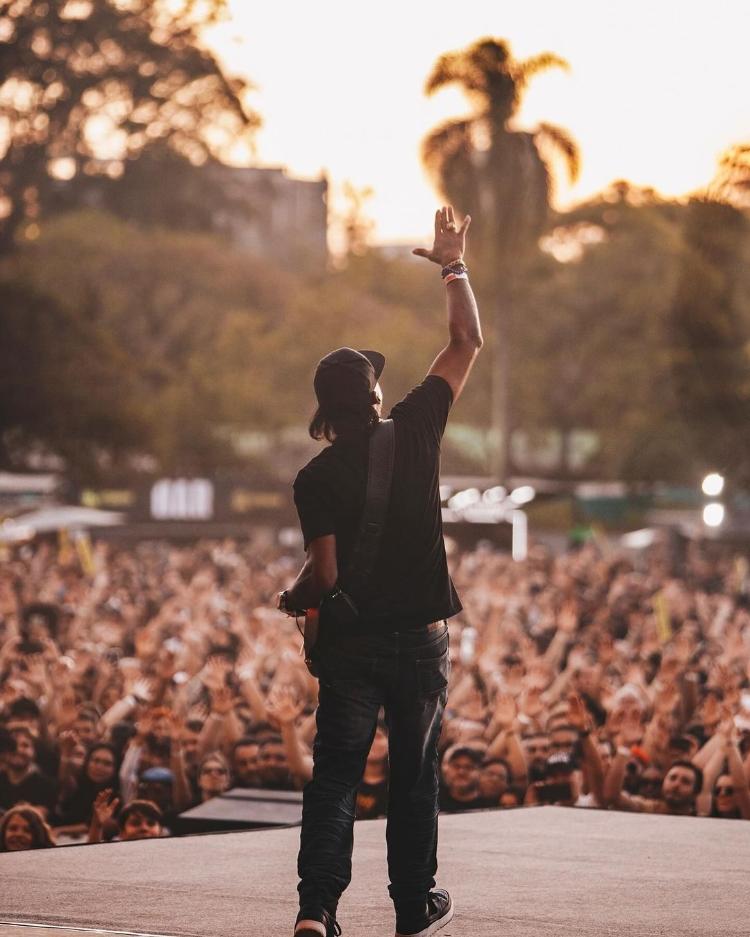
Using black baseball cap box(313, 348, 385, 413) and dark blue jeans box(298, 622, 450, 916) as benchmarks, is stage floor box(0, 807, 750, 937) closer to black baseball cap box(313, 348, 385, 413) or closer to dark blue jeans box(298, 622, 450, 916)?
dark blue jeans box(298, 622, 450, 916)

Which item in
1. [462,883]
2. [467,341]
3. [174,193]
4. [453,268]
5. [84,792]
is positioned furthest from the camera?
[174,193]

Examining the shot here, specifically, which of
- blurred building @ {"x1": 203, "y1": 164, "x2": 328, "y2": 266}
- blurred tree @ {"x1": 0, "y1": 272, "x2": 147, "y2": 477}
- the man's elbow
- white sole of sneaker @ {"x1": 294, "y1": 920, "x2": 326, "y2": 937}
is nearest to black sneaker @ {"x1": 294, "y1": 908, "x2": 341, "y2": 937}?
white sole of sneaker @ {"x1": 294, "y1": 920, "x2": 326, "y2": 937}

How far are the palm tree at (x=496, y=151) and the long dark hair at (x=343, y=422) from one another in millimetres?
31334

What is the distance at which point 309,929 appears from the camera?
3607 mm

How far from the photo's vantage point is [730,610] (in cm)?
1264

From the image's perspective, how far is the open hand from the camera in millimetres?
4242

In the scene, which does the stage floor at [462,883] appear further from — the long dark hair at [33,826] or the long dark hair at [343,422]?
the long dark hair at [33,826]

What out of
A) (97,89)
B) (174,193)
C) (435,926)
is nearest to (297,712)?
(435,926)

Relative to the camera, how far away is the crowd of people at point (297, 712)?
6785mm

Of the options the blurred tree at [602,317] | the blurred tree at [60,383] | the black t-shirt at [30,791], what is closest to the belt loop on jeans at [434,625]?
the black t-shirt at [30,791]

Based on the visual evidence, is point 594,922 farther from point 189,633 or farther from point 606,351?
point 606,351

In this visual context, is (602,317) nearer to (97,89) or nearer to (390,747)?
(97,89)

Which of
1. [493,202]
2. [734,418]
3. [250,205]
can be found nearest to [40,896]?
[734,418]

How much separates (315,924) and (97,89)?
133 ft
